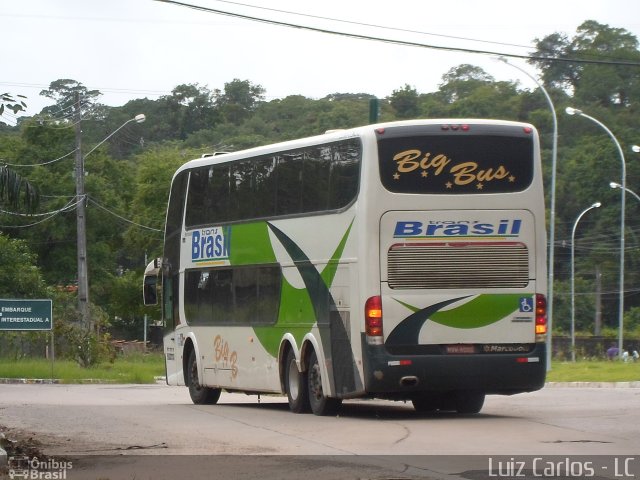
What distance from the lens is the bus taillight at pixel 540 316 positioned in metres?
18.1

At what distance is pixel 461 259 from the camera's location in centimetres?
1783

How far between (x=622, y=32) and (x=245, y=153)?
318 feet

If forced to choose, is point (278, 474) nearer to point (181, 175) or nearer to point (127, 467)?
point (127, 467)

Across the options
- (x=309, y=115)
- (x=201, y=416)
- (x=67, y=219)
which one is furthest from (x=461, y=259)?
(x=309, y=115)

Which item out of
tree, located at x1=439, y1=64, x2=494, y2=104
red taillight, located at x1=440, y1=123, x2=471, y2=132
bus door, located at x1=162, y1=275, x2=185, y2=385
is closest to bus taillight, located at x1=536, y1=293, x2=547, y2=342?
red taillight, located at x1=440, y1=123, x2=471, y2=132

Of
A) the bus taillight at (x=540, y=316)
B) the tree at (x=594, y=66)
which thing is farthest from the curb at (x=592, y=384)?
the tree at (x=594, y=66)

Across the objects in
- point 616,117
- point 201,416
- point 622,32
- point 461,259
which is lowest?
point 201,416

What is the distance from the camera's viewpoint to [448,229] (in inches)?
699

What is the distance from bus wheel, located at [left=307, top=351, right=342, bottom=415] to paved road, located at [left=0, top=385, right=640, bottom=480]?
0.28 meters

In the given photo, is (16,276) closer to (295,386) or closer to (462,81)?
(295,386)

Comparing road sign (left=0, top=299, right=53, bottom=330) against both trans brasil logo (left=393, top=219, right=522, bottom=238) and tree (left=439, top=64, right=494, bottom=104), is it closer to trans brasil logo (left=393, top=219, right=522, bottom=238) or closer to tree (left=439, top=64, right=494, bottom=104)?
trans brasil logo (left=393, top=219, right=522, bottom=238)

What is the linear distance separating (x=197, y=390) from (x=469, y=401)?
19.9ft

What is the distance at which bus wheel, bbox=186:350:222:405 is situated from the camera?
2370 centimetres

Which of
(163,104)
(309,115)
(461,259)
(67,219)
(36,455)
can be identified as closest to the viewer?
(36,455)
